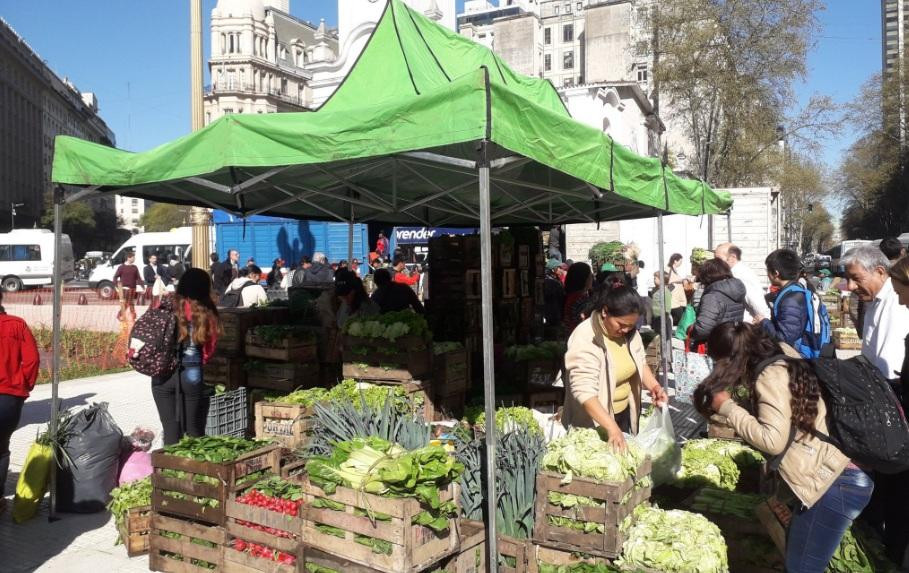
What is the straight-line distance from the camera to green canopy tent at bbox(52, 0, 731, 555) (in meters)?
3.85

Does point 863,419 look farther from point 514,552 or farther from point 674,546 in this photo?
point 514,552

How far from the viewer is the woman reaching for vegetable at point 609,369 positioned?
13.0ft

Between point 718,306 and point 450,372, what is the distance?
→ 2.62 metres

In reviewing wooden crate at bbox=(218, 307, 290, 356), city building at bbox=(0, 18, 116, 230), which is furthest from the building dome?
wooden crate at bbox=(218, 307, 290, 356)

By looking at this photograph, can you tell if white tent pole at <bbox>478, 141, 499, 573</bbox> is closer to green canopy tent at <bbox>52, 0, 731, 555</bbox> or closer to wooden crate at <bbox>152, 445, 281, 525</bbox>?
green canopy tent at <bbox>52, 0, 731, 555</bbox>

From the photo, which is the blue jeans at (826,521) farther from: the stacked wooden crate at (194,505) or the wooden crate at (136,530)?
the wooden crate at (136,530)

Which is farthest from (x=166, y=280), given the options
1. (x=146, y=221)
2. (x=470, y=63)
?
(x=146, y=221)

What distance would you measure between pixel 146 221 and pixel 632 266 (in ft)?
262

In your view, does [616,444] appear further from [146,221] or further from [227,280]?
[146,221]

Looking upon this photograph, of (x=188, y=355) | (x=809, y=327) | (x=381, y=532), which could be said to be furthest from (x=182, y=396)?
(x=809, y=327)

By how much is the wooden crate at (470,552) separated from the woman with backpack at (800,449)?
157 cm

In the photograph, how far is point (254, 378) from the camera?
721cm

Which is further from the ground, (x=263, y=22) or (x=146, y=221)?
(x=263, y=22)

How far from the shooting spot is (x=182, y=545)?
4430 millimetres
